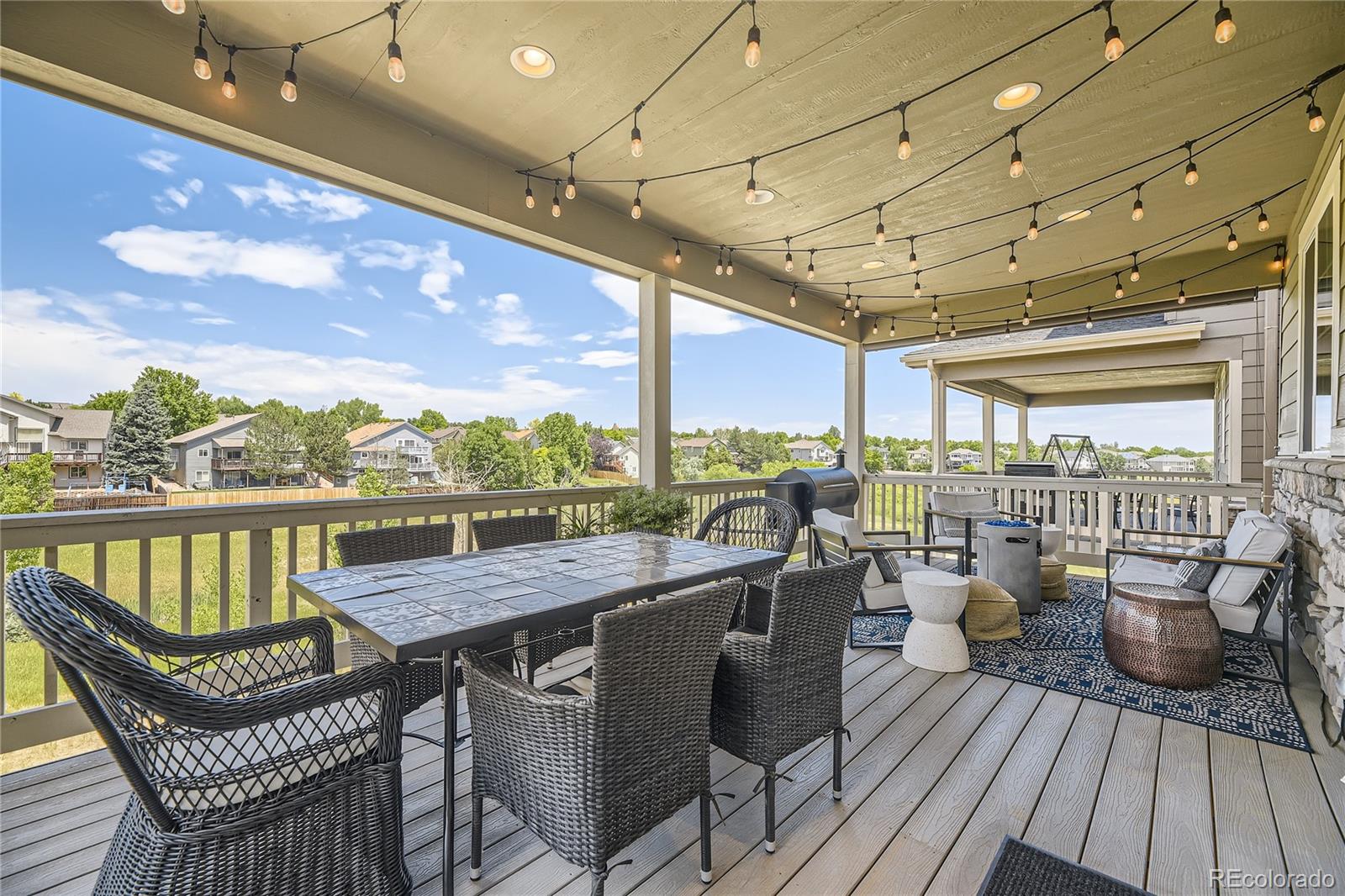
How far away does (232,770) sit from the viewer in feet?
4.37

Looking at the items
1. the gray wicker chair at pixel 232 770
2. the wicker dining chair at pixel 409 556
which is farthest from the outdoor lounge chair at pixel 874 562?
the gray wicker chair at pixel 232 770

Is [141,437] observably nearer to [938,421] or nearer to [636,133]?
[636,133]

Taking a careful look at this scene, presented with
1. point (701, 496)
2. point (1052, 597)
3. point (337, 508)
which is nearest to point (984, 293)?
point (1052, 597)

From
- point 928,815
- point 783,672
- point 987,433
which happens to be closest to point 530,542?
point 783,672

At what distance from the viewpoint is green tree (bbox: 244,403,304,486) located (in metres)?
2.88

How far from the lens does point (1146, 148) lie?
10.7 feet

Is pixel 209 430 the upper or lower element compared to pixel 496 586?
upper

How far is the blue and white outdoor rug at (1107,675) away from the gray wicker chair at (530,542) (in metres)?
2.02

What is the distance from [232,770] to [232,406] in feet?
6.97

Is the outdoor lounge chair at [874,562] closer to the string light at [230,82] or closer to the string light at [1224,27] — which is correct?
the string light at [1224,27]

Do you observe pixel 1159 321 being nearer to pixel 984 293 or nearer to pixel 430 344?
pixel 984 293

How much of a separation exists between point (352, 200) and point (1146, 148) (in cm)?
448

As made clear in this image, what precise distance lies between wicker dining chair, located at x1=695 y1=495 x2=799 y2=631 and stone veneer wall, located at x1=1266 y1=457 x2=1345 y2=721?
235 centimetres

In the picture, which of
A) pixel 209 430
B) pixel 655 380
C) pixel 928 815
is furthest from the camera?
pixel 655 380
